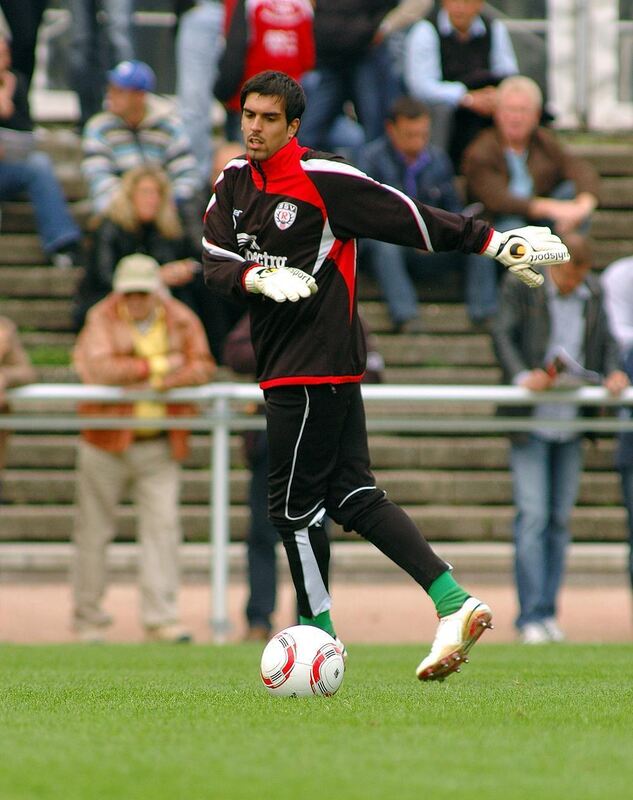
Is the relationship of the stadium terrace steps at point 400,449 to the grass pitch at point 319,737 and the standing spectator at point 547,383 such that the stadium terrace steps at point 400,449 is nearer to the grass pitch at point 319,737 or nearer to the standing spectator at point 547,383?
the standing spectator at point 547,383

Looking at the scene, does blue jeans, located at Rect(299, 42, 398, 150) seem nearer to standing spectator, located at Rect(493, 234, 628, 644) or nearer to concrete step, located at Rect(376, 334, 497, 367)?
concrete step, located at Rect(376, 334, 497, 367)

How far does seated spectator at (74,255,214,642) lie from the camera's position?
1038 cm

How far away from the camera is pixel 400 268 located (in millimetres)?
14109

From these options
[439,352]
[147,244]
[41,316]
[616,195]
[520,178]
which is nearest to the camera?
[147,244]

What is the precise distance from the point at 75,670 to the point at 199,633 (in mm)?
3235

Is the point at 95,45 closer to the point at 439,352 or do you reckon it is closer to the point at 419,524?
the point at 439,352

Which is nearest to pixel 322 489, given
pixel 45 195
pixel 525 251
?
pixel 525 251

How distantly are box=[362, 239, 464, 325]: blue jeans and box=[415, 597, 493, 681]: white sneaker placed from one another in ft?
26.0

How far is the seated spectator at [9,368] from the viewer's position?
1050 cm

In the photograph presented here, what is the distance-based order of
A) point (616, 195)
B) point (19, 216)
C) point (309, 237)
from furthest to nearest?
point (616, 195)
point (19, 216)
point (309, 237)

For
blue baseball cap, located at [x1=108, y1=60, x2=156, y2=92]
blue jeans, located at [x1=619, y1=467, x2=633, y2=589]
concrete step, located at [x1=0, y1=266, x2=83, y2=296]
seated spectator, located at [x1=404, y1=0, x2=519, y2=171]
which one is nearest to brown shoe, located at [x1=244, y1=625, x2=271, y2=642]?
blue jeans, located at [x1=619, y1=467, x2=633, y2=589]

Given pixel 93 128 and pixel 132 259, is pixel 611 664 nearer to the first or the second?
pixel 132 259

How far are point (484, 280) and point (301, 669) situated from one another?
868cm

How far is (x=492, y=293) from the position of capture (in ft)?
47.5
